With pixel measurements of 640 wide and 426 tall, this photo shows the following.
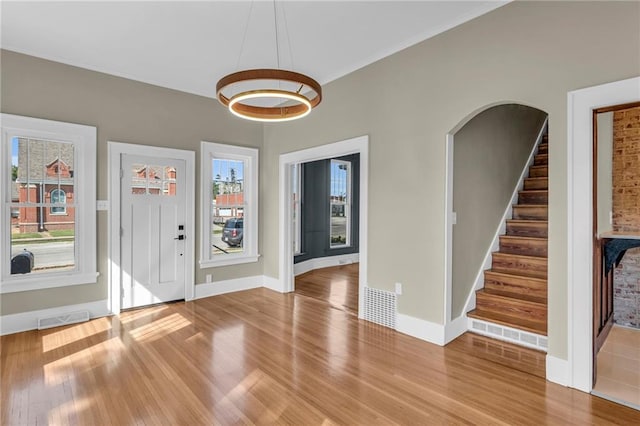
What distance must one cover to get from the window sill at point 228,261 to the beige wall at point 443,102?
2.14 m

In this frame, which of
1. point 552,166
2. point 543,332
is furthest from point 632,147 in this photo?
point 543,332

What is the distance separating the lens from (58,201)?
4.06 meters

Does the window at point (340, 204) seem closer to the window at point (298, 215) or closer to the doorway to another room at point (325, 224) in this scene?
the doorway to another room at point (325, 224)

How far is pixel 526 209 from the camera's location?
175 inches

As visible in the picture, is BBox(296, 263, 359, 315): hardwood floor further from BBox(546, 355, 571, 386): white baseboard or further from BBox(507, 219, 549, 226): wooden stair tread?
BBox(507, 219, 549, 226): wooden stair tread

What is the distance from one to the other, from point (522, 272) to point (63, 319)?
5.40 meters

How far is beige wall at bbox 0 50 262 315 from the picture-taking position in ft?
12.5

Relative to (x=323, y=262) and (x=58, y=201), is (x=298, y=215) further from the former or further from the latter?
(x=58, y=201)

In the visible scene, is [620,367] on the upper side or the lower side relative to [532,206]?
lower

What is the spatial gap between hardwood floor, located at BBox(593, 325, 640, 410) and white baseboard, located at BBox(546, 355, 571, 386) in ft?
0.64

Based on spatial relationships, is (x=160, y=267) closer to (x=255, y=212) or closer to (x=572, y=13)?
(x=255, y=212)

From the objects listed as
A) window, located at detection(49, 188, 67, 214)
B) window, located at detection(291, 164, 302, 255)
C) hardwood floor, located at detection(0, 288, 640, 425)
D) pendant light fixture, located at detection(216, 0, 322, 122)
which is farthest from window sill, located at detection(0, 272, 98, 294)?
window, located at detection(291, 164, 302, 255)

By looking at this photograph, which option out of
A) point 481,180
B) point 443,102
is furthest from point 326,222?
point 443,102

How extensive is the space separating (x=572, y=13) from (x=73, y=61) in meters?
5.06
